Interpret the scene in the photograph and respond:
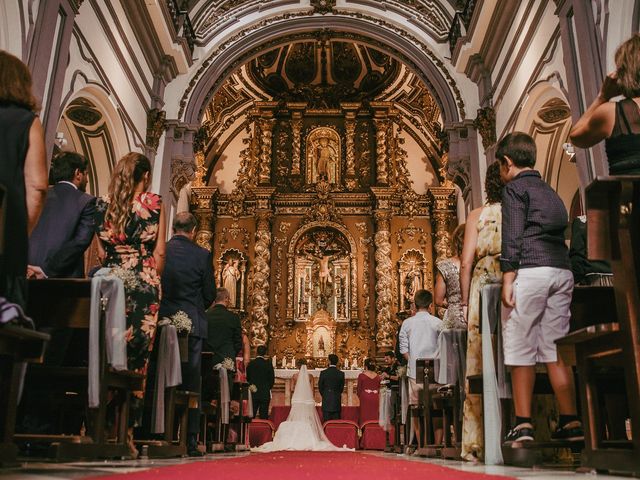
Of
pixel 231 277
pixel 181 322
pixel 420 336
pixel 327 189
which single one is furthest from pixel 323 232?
pixel 181 322

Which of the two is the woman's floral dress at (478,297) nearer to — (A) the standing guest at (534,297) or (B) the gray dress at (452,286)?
(A) the standing guest at (534,297)

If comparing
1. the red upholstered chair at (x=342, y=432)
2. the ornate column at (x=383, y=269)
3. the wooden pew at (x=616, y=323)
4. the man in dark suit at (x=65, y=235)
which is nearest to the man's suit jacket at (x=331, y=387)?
the red upholstered chair at (x=342, y=432)

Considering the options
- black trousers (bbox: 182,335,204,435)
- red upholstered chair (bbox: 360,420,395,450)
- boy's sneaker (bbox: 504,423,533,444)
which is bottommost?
red upholstered chair (bbox: 360,420,395,450)

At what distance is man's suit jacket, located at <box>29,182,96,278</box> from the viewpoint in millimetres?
3769

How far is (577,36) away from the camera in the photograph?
22.2 ft

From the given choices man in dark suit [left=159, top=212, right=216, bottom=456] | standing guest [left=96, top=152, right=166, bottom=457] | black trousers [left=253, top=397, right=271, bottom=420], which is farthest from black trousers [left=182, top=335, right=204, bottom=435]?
black trousers [left=253, top=397, right=271, bottom=420]

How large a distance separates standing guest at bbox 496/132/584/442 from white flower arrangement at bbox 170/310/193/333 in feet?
7.04

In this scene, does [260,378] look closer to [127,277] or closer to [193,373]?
[193,373]

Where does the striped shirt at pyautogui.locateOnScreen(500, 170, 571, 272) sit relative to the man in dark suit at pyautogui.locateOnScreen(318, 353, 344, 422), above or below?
above

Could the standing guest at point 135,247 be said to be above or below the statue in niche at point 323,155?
below

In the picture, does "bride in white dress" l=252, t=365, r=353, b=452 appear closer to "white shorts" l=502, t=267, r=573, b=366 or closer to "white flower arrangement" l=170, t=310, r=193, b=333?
"white flower arrangement" l=170, t=310, r=193, b=333

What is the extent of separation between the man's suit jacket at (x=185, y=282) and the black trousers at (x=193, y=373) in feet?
0.29

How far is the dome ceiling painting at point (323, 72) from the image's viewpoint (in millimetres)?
15906

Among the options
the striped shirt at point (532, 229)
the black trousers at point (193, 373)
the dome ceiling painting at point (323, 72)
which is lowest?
the black trousers at point (193, 373)
